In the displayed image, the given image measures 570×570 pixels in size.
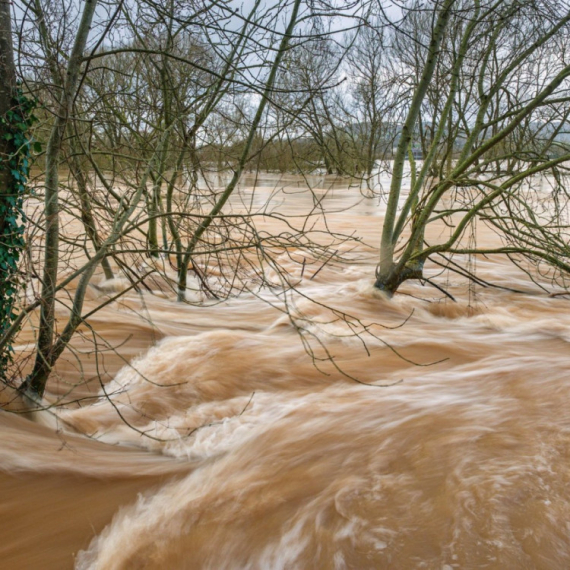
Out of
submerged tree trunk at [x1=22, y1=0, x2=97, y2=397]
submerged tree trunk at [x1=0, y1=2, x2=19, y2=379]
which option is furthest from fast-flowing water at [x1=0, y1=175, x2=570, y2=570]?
submerged tree trunk at [x1=0, y1=2, x2=19, y2=379]

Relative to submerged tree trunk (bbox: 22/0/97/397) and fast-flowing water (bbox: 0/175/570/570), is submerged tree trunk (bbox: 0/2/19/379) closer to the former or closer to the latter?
submerged tree trunk (bbox: 22/0/97/397)

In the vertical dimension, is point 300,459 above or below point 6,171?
below

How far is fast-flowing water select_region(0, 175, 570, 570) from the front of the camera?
9.47 feet

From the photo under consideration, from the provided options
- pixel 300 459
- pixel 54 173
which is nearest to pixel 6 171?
pixel 54 173

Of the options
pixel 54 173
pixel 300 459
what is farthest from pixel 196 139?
pixel 300 459

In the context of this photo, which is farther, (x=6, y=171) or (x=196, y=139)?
(x=196, y=139)

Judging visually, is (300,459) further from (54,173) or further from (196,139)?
(196,139)

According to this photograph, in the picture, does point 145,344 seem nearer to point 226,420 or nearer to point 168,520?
point 226,420

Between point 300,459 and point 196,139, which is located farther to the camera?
point 196,139

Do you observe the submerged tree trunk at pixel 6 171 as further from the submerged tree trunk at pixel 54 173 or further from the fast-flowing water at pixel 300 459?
the fast-flowing water at pixel 300 459

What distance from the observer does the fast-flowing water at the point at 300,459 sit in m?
2.89

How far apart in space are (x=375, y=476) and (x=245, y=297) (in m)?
4.94

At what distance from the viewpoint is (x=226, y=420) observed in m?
4.49

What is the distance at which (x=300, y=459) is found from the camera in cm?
375
